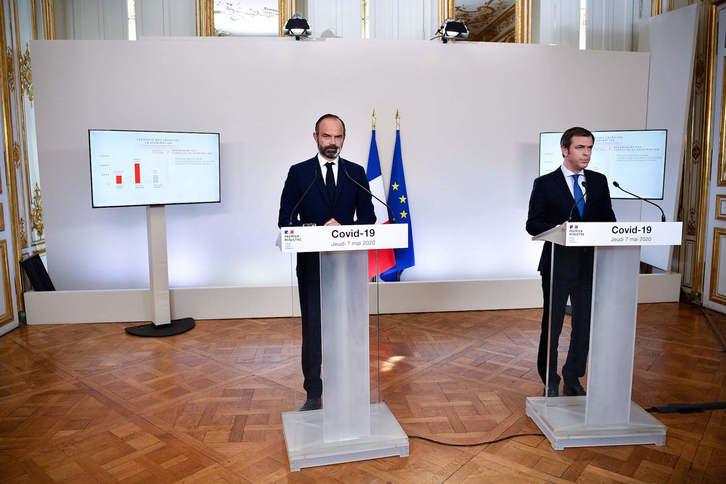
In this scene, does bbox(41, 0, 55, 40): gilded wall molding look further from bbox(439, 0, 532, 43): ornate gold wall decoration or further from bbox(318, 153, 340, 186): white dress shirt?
bbox(318, 153, 340, 186): white dress shirt

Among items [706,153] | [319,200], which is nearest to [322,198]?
[319,200]

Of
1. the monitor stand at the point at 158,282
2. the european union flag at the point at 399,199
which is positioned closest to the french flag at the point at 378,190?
the european union flag at the point at 399,199

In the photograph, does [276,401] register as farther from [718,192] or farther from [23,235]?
[718,192]

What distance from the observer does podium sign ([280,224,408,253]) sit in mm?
2240

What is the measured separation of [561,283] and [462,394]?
3.22 feet

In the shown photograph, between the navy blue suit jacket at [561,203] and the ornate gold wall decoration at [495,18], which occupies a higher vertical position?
the ornate gold wall decoration at [495,18]

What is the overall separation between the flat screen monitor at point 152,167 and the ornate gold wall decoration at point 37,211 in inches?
51.2

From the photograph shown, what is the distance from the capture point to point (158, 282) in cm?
478

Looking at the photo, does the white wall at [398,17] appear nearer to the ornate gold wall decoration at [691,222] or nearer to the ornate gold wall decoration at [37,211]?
the ornate gold wall decoration at [691,222]

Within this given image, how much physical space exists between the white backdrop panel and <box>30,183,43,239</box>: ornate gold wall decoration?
0.90 ft

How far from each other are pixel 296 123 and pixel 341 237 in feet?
11.1

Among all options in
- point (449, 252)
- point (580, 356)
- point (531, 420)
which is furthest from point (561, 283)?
point (449, 252)

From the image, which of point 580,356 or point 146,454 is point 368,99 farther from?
point 146,454

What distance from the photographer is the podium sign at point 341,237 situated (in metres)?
2.24
